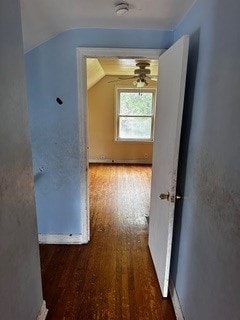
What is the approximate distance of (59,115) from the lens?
7.06 feet

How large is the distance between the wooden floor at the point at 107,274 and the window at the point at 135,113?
2.78 metres

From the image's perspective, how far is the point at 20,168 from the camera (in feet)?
3.93

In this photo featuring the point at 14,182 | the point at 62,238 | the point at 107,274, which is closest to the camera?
the point at 14,182

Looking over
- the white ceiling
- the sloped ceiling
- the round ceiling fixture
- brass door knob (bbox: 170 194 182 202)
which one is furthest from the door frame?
brass door knob (bbox: 170 194 182 202)

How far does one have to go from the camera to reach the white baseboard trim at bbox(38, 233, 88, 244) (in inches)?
97.1

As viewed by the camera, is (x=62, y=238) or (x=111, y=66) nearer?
(x=62, y=238)

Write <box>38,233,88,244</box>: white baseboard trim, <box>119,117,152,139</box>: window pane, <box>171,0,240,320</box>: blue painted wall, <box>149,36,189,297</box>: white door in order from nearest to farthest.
Answer: <box>171,0,240,320</box>: blue painted wall → <box>149,36,189,297</box>: white door → <box>38,233,88,244</box>: white baseboard trim → <box>119,117,152,139</box>: window pane

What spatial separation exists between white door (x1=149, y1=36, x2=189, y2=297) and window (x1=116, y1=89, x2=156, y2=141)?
3.64 m

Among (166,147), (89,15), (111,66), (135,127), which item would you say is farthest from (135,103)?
(166,147)

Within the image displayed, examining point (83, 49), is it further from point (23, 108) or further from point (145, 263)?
point (145, 263)

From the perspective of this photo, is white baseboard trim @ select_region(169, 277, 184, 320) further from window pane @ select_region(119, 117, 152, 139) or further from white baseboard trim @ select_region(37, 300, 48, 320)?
window pane @ select_region(119, 117, 152, 139)

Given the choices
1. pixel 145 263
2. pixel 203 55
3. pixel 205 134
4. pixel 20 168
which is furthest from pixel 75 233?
pixel 203 55

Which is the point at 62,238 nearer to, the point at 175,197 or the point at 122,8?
the point at 175,197

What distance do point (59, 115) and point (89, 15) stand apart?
2.91 ft
